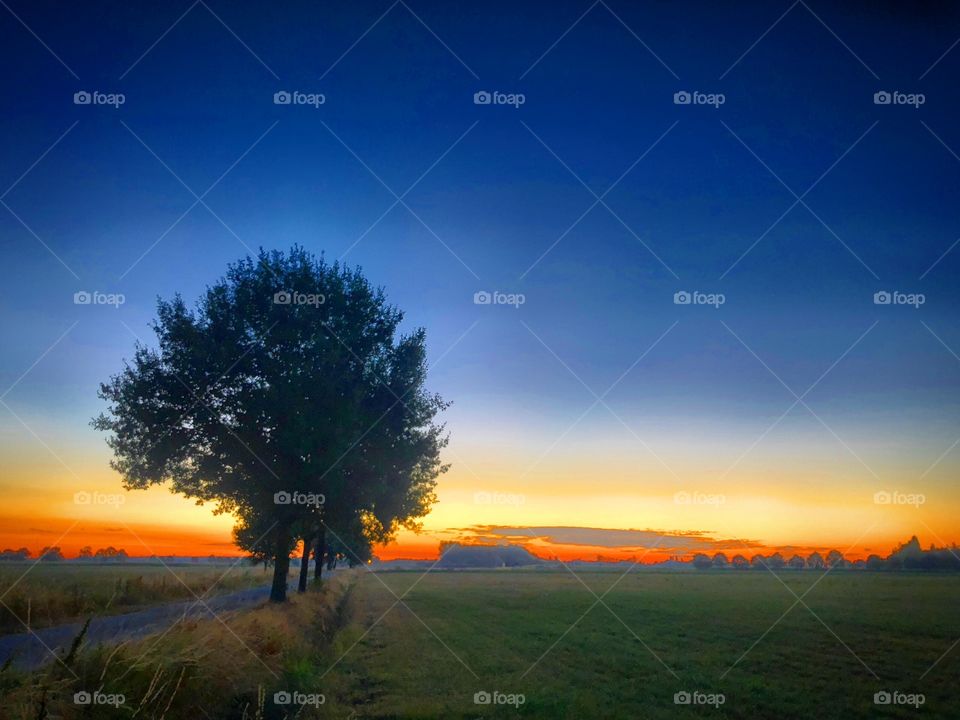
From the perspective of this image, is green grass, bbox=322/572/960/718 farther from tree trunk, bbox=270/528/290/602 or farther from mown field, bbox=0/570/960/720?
tree trunk, bbox=270/528/290/602

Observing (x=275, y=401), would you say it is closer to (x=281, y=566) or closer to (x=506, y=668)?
(x=281, y=566)

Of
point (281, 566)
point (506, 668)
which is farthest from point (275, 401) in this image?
point (506, 668)

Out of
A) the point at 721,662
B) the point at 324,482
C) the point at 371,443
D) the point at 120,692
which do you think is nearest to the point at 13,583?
the point at 324,482

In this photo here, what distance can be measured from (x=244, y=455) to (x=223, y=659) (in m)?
12.5

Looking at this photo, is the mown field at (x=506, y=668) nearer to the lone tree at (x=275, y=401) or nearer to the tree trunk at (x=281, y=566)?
the tree trunk at (x=281, y=566)

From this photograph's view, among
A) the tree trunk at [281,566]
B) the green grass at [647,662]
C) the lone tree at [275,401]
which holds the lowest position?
the green grass at [647,662]

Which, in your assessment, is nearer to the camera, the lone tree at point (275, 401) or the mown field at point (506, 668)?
the mown field at point (506, 668)

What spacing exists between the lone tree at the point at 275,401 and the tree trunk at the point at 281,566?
5cm

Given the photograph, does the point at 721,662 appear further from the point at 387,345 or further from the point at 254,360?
the point at 254,360

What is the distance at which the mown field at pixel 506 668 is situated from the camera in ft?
29.1

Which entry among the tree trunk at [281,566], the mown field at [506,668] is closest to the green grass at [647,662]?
the mown field at [506,668]

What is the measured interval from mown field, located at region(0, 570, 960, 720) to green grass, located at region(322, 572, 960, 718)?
8 centimetres

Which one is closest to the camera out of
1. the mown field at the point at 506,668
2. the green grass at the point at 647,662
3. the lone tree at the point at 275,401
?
the mown field at the point at 506,668

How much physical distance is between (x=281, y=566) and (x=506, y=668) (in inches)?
419
